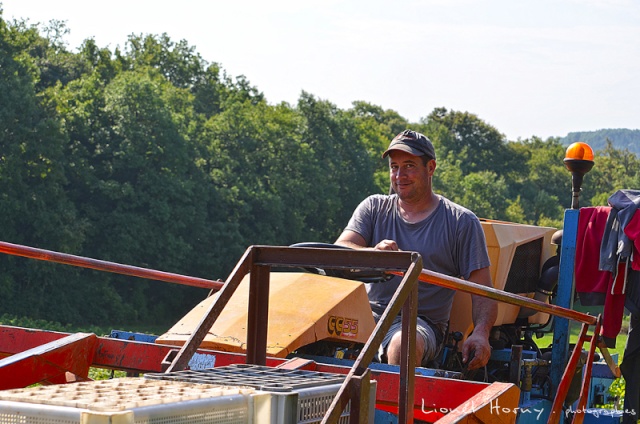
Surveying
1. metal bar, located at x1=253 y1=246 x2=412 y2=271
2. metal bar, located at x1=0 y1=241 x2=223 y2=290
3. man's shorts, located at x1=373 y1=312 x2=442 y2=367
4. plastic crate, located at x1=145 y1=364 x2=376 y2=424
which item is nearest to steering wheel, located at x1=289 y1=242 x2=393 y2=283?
metal bar, located at x1=253 y1=246 x2=412 y2=271

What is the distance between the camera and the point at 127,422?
252cm

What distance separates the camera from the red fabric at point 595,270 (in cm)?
591

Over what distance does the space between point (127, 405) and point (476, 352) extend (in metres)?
2.88

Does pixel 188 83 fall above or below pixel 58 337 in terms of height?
above

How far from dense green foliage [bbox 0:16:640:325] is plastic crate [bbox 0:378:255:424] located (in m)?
31.7

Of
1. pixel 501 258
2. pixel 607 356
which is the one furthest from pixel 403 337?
pixel 607 356

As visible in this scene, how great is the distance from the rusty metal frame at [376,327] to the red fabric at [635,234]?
99.9 inches

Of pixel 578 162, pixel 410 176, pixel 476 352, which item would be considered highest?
pixel 578 162

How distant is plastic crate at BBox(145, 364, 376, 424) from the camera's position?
9.53 ft

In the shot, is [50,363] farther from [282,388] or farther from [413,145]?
[413,145]

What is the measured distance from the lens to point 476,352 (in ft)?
17.0

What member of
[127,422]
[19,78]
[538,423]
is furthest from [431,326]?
[19,78]

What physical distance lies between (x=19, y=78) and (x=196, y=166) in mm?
9100

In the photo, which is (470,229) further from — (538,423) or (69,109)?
(69,109)
